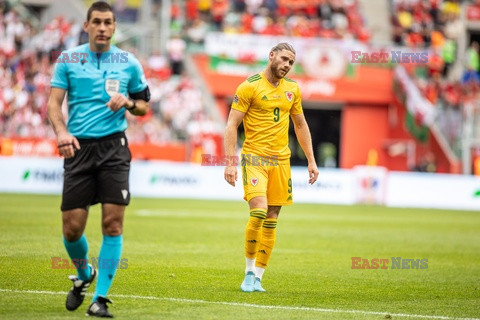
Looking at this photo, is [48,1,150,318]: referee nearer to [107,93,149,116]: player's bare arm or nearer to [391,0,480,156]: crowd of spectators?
[107,93,149,116]: player's bare arm

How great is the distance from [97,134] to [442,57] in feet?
107

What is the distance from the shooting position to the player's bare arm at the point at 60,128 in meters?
7.38

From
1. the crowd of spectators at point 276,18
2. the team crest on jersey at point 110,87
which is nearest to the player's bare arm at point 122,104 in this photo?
the team crest on jersey at point 110,87

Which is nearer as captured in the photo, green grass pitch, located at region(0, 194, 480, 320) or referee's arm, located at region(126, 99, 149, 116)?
referee's arm, located at region(126, 99, 149, 116)

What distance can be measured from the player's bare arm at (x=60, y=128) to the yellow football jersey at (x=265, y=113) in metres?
2.46

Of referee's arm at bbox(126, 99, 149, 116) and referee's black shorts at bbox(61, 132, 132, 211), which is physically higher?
referee's arm at bbox(126, 99, 149, 116)

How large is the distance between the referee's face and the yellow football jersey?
7.38 feet

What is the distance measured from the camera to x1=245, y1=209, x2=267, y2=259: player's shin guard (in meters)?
9.50

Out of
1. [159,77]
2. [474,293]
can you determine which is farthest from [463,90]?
[474,293]

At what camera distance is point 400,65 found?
125ft

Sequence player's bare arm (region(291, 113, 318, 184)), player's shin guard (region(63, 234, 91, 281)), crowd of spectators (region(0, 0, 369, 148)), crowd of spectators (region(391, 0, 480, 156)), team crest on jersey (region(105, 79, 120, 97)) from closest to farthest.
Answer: team crest on jersey (region(105, 79, 120, 97)) < player's shin guard (region(63, 234, 91, 281)) < player's bare arm (region(291, 113, 318, 184)) < crowd of spectators (region(0, 0, 369, 148)) < crowd of spectators (region(391, 0, 480, 156))

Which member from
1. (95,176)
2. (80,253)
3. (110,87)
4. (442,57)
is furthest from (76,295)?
(442,57)

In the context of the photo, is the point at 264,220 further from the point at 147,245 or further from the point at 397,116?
the point at 397,116

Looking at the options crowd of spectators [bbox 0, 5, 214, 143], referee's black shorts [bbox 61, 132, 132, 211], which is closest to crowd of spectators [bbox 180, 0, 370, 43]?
crowd of spectators [bbox 0, 5, 214, 143]
